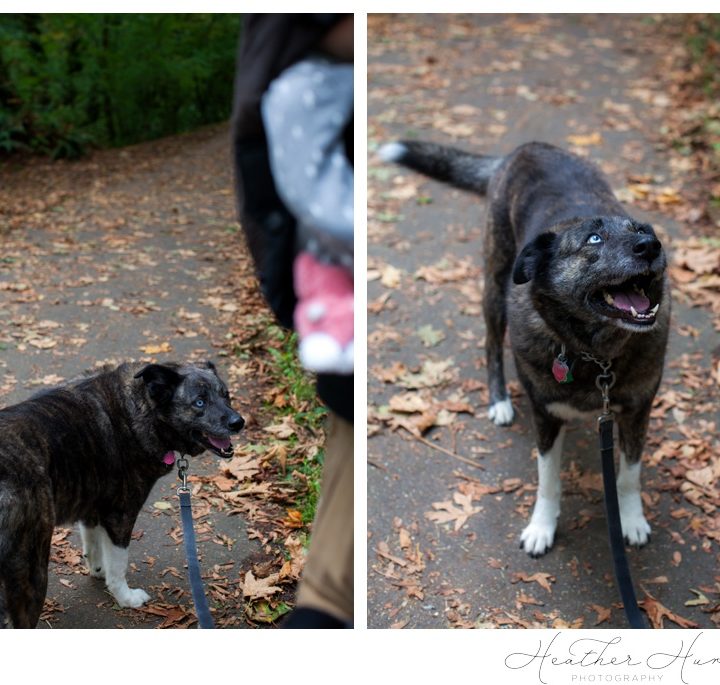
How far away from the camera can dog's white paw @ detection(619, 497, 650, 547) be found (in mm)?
3533

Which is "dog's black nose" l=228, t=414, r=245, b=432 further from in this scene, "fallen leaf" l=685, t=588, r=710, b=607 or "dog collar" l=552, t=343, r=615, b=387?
"fallen leaf" l=685, t=588, r=710, b=607

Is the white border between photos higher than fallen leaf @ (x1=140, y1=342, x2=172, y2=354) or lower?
lower

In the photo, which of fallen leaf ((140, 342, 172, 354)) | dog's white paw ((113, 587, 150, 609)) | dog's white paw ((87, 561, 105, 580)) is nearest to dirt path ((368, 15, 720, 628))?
dog's white paw ((113, 587, 150, 609))

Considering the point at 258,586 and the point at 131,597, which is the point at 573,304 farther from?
the point at 131,597

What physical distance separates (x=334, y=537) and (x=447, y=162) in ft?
10.1

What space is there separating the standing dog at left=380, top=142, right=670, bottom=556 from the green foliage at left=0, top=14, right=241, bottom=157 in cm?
149

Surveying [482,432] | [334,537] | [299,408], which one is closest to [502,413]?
[482,432]

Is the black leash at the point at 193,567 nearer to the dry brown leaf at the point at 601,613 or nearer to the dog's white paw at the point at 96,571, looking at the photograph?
the dog's white paw at the point at 96,571

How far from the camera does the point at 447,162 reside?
181 inches

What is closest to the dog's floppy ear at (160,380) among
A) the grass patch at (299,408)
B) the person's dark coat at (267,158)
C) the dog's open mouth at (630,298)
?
the grass patch at (299,408)

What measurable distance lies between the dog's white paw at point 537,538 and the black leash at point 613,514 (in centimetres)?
65

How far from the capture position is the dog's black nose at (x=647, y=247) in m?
2.75
